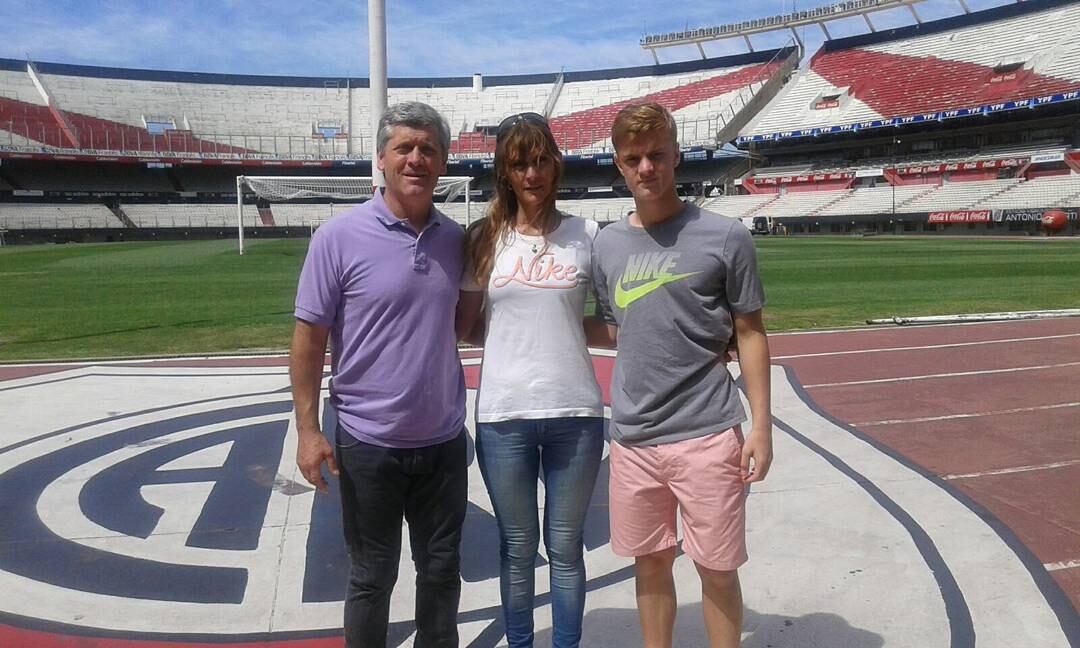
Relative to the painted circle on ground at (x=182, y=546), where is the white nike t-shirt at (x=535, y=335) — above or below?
above

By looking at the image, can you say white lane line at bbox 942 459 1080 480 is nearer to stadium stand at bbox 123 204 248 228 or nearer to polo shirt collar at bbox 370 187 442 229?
polo shirt collar at bbox 370 187 442 229

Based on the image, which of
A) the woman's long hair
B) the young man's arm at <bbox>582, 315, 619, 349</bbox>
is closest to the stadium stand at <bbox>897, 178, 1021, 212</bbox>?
the young man's arm at <bbox>582, 315, 619, 349</bbox>

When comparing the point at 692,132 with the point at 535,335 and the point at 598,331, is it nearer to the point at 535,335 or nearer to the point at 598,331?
the point at 598,331

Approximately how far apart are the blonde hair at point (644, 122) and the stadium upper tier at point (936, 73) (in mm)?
48115

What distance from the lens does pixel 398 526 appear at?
8.32ft

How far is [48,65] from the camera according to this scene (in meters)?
59.1

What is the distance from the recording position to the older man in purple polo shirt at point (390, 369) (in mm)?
2369


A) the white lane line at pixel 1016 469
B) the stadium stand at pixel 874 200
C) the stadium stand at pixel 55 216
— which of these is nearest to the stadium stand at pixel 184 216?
the stadium stand at pixel 55 216

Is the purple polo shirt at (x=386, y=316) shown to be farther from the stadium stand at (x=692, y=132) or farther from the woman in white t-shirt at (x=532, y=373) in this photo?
the stadium stand at (x=692, y=132)

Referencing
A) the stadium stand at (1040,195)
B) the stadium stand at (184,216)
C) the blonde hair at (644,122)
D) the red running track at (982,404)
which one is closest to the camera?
the blonde hair at (644,122)

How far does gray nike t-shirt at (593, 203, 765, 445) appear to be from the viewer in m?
2.33

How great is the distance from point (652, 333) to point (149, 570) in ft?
8.00

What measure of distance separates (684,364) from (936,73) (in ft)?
188

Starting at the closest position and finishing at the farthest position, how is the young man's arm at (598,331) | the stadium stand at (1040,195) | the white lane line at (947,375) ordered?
the young man's arm at (598,331), the white lane line at (947,375), the stadium stand at (1040,195)
